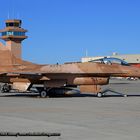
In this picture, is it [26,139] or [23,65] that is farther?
[23,65]

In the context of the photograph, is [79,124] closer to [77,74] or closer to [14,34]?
[77,74]

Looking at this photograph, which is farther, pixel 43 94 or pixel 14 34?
pixel 14 34

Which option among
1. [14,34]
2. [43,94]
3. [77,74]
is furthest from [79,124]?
[14,34]

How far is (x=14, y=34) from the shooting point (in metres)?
101

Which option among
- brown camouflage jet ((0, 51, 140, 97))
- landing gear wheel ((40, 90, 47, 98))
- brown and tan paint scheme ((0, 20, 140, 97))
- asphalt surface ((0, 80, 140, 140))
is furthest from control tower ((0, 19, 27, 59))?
asphalt surface ((0, 80, 140, 140))

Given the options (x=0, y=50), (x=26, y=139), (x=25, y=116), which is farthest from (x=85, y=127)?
(x=0, y=50)

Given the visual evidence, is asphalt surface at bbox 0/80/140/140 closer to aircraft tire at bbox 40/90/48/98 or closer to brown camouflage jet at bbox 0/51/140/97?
brown camouflage jet at bbox 0/51/140/97

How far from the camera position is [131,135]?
9.38 metres

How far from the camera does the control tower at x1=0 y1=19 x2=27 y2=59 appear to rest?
101 m

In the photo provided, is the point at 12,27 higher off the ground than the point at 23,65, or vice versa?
the point at 12,27

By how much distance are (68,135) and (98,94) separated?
14.7 m

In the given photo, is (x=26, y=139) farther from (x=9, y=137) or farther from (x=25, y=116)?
(x=25, y=116)

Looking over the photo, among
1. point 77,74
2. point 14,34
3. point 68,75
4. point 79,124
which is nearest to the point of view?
point 79,124

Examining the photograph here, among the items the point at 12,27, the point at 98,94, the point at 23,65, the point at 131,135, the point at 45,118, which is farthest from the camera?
the point at 12,27
